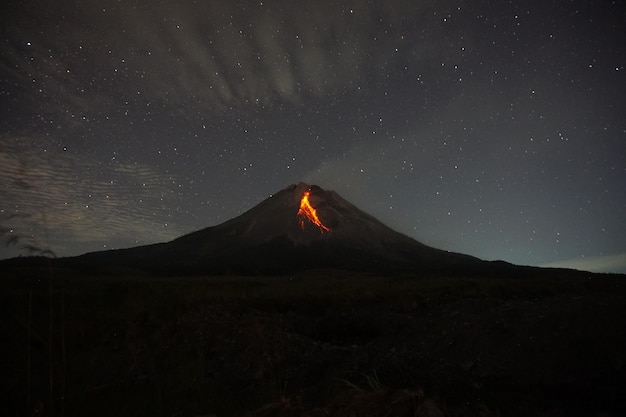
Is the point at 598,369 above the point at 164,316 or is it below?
below

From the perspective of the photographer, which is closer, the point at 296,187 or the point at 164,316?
the point at 164,316

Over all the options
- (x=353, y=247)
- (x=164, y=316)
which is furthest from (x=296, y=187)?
(x=164, y=316)

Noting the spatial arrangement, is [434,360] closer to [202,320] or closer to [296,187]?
[202,320]

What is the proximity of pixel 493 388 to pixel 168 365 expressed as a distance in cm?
645

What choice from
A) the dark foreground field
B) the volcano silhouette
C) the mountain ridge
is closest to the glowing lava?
the mountain ridge

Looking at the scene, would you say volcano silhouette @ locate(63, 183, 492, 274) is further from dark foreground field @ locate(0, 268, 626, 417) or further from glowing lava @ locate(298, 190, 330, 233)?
dark foreground field @ locate(0, 268, 626, 417)

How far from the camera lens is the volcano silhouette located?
3319 inches

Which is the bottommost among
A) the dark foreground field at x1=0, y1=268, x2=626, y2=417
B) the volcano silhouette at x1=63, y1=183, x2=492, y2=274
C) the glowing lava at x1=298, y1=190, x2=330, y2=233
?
the dark foreground field at x1=0, y1=268, x2=626, y2=417

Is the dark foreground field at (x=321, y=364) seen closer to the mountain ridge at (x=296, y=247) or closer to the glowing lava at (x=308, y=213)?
the mountain ridge at (x=296, y=247)

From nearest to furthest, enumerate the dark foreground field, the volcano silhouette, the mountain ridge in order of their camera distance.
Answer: the dark foreground field < the mountain ridge < the volcano silhouette

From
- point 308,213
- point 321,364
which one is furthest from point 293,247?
point 321,364

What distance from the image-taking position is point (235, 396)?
614 centimetres

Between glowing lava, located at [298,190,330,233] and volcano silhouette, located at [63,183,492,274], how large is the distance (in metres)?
0.47

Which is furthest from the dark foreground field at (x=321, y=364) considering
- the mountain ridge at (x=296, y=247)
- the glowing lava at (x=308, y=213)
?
the glowing lava at (x=308, y=213)
